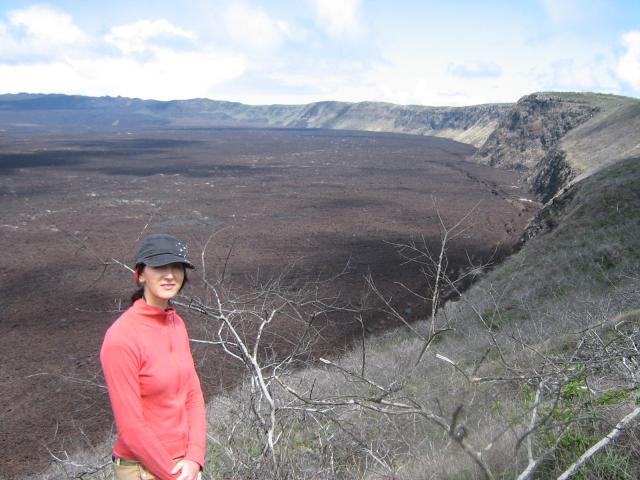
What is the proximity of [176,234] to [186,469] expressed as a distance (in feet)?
77.4

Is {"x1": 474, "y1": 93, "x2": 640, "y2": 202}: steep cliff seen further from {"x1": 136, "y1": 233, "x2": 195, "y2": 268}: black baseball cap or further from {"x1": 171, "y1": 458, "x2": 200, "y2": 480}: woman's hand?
{"x1": 171, "y1": 458, "x2": 200, "y2": 480}: woman's hand

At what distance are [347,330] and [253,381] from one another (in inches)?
400

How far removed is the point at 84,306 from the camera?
51.5 ft

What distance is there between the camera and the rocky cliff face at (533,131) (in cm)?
5381

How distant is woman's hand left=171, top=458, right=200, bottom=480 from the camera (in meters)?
2.41

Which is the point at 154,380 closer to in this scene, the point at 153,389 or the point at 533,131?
the point at 153,389

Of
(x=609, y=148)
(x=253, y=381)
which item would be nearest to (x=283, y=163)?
(x=609, y=148)

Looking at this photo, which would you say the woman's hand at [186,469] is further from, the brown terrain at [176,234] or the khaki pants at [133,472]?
the brown terrain at [176,234]

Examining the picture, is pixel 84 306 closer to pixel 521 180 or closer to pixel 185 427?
pixel 185 427

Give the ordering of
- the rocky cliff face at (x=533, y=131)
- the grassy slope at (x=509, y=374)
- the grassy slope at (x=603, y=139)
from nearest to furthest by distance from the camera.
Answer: the grassy slope at (x=509, y=374) < the grassy slope at (x=603, y=139) < the rocky cliff face at (x=533, y=131)

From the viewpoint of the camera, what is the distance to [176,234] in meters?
25.0

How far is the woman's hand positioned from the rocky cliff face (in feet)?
151

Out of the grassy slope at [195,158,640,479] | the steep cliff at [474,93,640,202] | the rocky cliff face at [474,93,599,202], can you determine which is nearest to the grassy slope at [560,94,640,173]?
the steep cliff at [474,93,640,202]

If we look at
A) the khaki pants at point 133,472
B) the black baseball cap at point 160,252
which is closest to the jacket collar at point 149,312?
the black baseball cap at point 160,252
